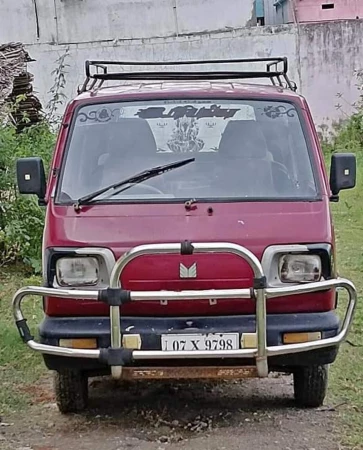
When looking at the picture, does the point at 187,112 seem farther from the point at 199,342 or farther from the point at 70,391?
the point at 70,391

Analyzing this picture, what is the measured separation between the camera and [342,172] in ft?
17.4

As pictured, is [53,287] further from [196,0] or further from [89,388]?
[196,0]

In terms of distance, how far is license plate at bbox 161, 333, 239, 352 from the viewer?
14.2 feet

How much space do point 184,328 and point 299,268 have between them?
70cm

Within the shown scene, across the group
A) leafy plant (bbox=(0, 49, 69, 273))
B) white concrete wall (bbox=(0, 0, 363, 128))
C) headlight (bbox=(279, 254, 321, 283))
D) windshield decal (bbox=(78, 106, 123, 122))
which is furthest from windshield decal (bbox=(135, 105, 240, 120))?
white concrete wall (bbox=(0, 0, 363, 128))

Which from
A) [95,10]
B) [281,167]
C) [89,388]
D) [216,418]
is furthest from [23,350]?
[95,10]

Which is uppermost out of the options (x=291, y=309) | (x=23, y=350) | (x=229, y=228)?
(x=229, y=228)

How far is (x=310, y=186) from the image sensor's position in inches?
196

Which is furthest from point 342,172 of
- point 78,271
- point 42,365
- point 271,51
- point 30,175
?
point 271,51

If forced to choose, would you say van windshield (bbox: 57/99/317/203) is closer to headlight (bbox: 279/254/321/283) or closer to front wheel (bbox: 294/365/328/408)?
headlight (bbox: 279/254/321/283)

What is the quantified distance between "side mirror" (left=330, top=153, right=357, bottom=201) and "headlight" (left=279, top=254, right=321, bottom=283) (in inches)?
35.9

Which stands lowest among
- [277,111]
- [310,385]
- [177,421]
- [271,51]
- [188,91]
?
[177,421]

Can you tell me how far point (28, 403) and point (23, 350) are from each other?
1.16 meters

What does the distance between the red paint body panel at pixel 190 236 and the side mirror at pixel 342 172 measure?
523 millimetres
